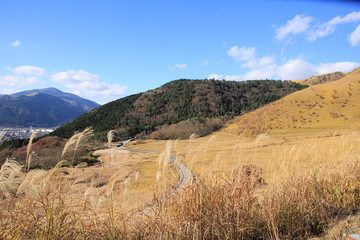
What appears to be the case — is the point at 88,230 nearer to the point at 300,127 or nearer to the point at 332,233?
the point at 332,233

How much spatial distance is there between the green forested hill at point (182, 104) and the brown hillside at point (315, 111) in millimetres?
30405

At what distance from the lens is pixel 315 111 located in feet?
181

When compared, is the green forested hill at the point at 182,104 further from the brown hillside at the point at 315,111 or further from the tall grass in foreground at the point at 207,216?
the tall grass in foreground at the point at 207,216

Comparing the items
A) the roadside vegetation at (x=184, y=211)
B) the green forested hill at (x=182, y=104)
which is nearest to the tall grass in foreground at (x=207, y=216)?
the roadside vegetation at (x=184, y=211)

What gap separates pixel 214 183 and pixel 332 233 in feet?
6.05

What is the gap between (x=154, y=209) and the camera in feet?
10.6

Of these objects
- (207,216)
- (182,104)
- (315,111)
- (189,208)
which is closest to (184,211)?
(189,208)

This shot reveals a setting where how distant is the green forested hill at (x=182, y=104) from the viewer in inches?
4067

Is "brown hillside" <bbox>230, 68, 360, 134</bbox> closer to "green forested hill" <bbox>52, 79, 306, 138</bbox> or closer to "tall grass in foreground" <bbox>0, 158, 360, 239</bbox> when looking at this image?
"green forested hill" <bbox>52, 79, 306, 138</bbox>

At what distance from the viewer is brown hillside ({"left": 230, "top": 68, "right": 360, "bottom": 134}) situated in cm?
4897

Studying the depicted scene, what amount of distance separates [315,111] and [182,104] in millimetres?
75316

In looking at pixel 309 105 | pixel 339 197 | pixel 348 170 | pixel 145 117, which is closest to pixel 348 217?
pixel 339 197

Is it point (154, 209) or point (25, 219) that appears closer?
point (25, 219)

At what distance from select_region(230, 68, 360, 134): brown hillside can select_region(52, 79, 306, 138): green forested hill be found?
99.8 feet
